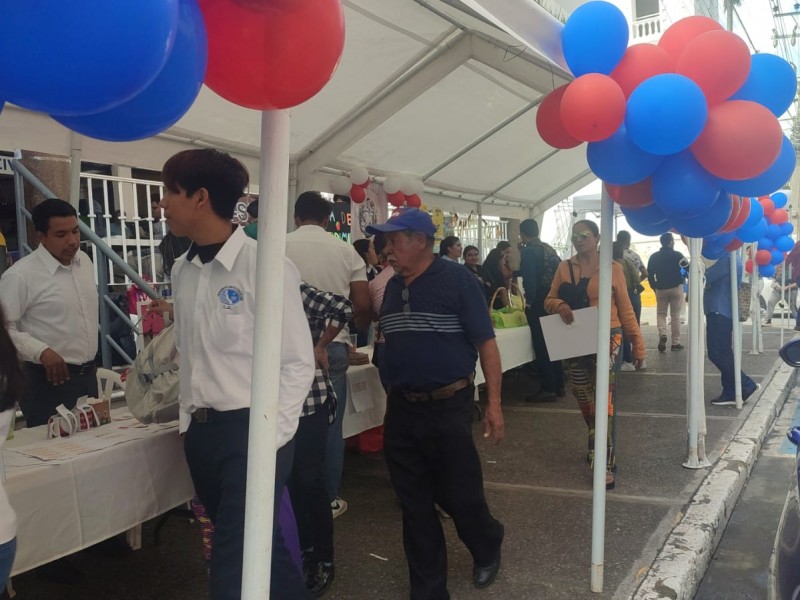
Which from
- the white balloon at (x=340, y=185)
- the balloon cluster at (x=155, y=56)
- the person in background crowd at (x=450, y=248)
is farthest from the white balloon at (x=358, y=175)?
the balloon cluster at (x=155, y=56)

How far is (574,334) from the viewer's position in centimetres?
402

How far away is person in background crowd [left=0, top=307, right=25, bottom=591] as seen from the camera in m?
1.61

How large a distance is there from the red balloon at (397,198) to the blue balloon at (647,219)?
19.1 ft

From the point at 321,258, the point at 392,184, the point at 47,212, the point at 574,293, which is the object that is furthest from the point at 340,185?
the point at 47,212

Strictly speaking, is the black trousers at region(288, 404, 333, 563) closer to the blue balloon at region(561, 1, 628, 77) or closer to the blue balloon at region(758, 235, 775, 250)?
the blue balloon at region(561, 1, 628, 77)

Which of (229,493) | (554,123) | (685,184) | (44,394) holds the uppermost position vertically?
(554,123)

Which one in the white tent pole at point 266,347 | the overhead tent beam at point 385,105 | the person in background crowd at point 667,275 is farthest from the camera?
the person in background crowd at point 667,275

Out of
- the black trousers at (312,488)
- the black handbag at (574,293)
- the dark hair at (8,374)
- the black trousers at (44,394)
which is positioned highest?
the black handbag at (574,293)

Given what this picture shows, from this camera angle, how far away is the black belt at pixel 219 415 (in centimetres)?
209

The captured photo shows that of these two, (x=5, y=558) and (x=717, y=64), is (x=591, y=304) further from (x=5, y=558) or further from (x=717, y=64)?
(x=5, y=558)

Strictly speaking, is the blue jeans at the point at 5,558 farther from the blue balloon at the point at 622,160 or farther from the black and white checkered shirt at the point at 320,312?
the blue balloon at the point at 622,160

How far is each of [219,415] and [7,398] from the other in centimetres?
62

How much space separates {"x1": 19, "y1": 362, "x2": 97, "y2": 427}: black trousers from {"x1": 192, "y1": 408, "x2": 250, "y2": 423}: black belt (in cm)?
165

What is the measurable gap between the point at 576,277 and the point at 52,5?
13.6 feet
